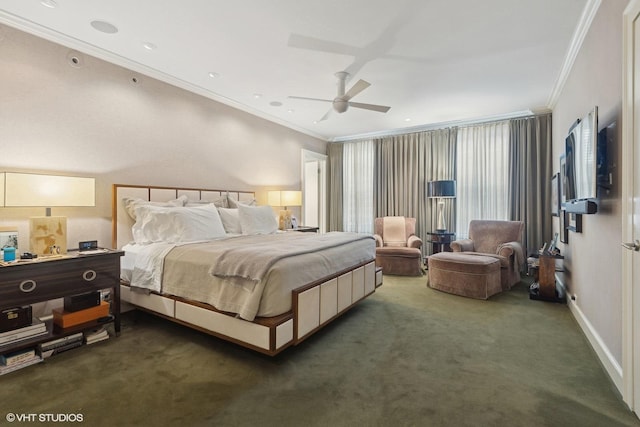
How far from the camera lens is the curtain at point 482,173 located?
5133 mm

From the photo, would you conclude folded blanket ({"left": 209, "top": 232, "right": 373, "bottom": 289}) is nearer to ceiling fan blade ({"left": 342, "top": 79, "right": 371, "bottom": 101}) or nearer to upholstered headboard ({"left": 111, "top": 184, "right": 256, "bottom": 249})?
upholstered headboard ({"left": 111, "top": 184, "right": 256, "bottom": 249})

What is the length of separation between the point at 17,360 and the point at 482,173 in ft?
20.5

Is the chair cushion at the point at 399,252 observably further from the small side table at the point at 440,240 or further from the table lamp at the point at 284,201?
the table lamp at the point at 284,201

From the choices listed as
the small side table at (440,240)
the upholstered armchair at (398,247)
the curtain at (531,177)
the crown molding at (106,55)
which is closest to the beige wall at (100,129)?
the crown molding at (106,55)

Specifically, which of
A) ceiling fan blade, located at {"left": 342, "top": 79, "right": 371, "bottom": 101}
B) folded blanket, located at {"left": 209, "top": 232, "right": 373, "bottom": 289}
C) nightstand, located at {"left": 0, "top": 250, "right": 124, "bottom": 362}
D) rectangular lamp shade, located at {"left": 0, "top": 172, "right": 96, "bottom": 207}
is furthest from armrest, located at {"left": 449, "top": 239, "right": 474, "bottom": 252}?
rectangular lamp shade, located at {"left": 0, "top": 172, "right": 96, "bottom": 207}

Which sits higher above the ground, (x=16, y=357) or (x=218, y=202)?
(x=218, y=202)

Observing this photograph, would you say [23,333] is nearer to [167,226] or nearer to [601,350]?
Result: [167,226]

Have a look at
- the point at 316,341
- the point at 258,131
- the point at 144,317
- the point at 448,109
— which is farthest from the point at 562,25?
the point at 144,317

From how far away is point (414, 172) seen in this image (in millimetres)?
5922

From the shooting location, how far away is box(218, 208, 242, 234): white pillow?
148 inches

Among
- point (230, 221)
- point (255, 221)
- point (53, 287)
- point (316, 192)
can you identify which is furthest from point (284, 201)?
point (53, 287)

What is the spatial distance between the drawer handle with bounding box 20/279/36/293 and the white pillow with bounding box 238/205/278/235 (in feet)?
6.48

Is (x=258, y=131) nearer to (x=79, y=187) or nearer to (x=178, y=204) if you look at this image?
(x=178, y=204)

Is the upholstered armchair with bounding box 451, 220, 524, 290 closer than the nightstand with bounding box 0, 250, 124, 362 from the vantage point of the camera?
No
